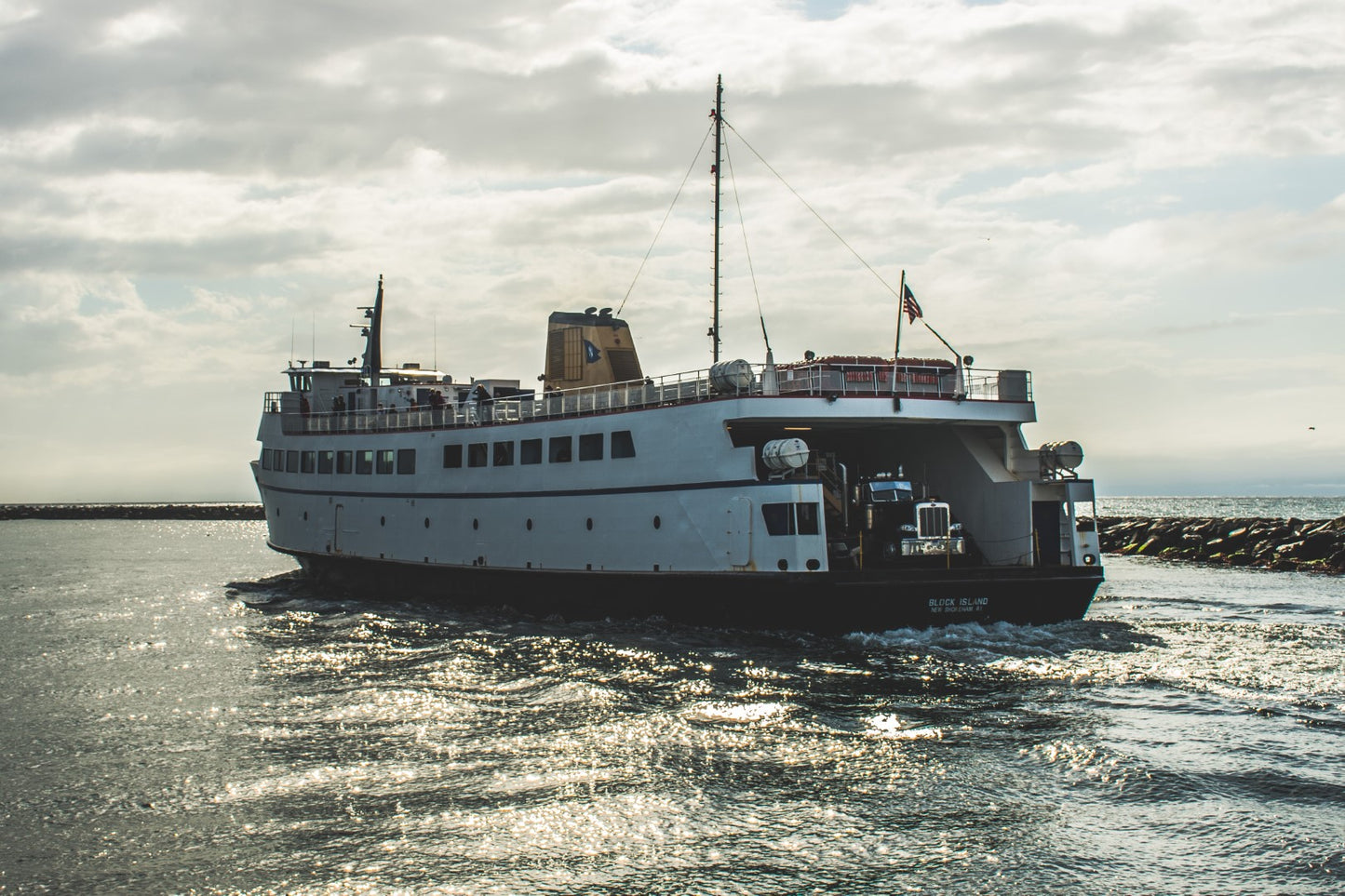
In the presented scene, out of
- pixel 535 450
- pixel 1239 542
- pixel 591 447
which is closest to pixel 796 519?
pixel 591 447

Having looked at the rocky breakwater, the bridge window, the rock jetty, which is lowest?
the rocky breakwater

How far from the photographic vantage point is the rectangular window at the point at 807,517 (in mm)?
20766

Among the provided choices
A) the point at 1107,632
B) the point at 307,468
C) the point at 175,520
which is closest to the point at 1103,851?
the point at 1107,632

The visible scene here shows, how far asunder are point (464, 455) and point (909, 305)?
1388cm

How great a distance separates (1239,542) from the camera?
163 feet

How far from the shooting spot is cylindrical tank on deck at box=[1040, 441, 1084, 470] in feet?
76.1

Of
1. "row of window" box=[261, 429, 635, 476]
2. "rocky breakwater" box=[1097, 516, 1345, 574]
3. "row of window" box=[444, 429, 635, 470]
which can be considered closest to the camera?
"row of window" box=[444, 429, 635, 470]

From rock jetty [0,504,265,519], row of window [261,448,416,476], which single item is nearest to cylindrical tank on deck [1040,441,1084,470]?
row of window [261,448,416,476]

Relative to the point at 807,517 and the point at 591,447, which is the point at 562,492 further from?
the point at 807,517

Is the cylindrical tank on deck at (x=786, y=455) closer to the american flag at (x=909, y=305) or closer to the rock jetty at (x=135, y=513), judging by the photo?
the american flag at (x=909, y=305)

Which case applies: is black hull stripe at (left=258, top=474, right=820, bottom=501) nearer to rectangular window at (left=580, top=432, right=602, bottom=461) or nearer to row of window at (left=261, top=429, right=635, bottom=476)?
row of window at (left=261, top=429, right=635, bottom=476)

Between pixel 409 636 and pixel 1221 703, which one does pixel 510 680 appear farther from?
pixel 1221 703

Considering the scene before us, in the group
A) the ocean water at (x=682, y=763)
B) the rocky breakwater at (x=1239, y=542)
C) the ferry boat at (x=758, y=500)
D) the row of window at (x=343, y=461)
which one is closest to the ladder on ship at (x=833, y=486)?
the ferry boat at (x=758, y=500)

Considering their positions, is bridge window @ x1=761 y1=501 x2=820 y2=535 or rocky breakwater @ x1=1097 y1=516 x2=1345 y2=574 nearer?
bridge window @ x1=761 y1=501 x2=820 y2=535
